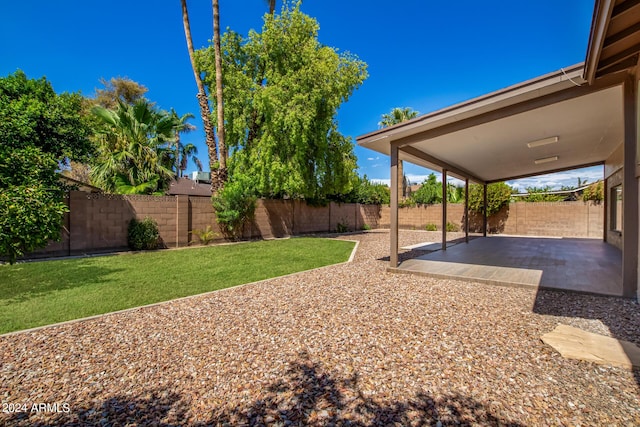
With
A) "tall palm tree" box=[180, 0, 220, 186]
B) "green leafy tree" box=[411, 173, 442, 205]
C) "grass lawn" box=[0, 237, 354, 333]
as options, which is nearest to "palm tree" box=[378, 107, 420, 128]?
"green leafy tree" box=[411, 173, 442, 205]

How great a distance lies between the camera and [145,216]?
33.6 feet

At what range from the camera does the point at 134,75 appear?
23.7m

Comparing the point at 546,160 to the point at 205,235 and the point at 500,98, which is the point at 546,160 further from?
the point at 205,235

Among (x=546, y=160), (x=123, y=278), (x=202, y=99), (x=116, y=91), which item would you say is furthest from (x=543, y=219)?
(x=116, y=91)

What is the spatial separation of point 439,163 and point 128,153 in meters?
11.4

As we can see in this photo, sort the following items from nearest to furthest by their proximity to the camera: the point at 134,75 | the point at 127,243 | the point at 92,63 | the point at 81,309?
the point at 81,309 → the point at 127,243 → the point at 92,63 → the point at 134,75

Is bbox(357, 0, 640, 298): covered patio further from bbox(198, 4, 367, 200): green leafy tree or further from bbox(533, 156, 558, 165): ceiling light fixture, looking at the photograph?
bbox(198, 4, 367, 200): green leafy tree

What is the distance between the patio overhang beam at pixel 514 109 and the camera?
4438 millimetres

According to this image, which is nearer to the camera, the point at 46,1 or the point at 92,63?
the point at 46,1

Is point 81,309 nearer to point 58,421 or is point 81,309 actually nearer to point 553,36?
point 58,421

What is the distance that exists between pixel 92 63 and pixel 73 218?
42.3ft

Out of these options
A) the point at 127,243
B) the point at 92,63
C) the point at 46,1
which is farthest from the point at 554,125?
the point at 92,63

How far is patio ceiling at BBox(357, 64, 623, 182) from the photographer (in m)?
4.69

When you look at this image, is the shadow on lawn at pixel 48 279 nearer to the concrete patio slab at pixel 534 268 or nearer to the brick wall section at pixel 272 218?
the brick wall section at pixel 272 218
